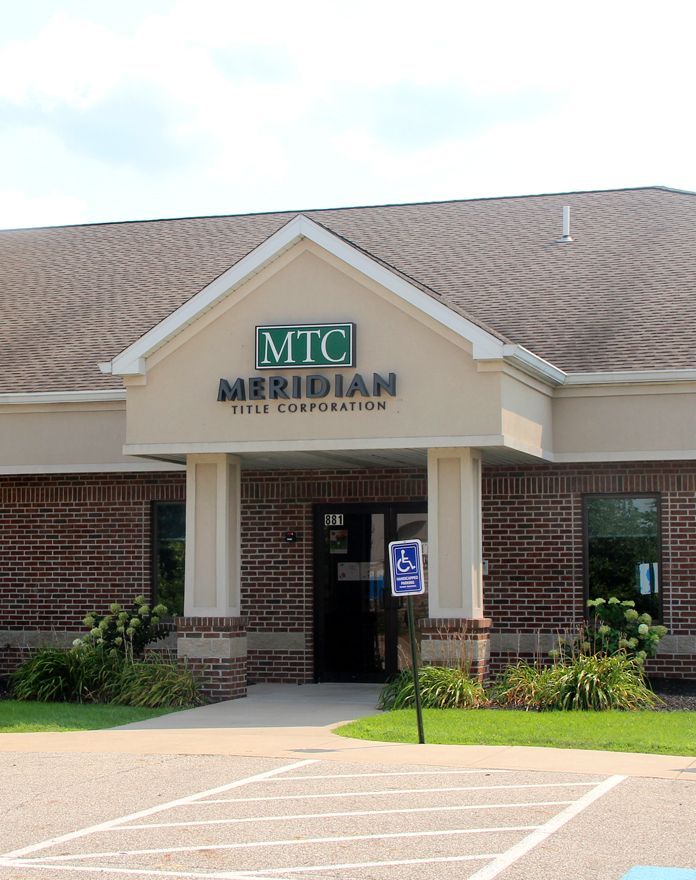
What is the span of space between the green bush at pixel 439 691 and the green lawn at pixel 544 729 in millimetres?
286

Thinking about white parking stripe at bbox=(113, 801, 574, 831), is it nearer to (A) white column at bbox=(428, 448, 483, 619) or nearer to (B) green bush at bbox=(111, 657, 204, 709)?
(A) white column at bbox=(428, 448, 483, 619)

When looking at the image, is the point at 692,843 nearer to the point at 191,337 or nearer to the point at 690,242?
the point at 191,337

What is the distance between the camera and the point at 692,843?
28.0ft

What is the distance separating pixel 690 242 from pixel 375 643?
8285mm

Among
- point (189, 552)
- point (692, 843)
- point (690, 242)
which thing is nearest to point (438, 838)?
point (692, 843)

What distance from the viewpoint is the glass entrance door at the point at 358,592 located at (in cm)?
1909

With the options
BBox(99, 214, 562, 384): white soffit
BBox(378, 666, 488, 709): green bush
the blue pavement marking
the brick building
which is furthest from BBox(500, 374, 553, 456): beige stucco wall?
the blue pavement marking

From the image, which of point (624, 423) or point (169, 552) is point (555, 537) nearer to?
point (624, 423)

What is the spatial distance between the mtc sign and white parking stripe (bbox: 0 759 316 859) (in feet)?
19.2

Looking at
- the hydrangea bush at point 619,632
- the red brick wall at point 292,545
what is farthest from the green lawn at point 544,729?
the red brick wall at point 292,545

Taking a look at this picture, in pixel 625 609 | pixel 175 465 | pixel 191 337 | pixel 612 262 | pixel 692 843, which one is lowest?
pixel 692 843

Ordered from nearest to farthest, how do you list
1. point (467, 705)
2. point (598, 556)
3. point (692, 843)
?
point (692, 843) → point (467, 705) → point (598, 556)

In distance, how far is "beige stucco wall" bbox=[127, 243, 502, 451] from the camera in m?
16.0

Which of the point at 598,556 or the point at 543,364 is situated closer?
the point at 543,364
